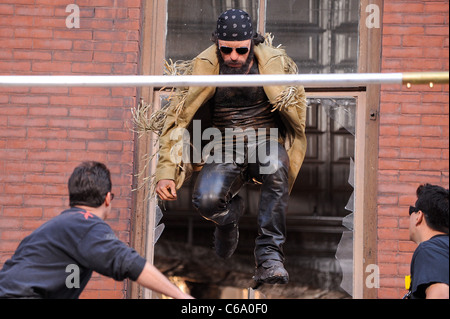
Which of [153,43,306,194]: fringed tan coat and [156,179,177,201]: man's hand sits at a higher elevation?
[153,43,306,194]: fringed tan coat

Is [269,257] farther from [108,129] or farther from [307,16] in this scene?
[307,16]

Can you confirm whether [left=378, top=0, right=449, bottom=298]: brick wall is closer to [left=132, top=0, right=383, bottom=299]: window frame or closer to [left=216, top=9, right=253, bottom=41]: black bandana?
[left=132, top=0, right=383, bottom=299]: window frame

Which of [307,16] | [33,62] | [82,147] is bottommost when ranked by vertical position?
[82,147]

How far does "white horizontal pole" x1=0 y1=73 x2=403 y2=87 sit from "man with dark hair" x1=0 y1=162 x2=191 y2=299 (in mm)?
542

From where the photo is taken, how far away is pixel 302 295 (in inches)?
394

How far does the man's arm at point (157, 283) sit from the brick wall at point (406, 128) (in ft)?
8.24

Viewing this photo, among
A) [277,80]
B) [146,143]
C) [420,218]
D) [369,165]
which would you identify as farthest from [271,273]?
[146,143]

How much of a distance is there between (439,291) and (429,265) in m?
0.16

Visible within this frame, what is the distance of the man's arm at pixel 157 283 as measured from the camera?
394 centimetres

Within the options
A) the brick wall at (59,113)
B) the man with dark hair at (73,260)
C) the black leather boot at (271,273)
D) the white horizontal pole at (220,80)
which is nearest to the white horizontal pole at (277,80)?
the white horizontal pole at (220,80)

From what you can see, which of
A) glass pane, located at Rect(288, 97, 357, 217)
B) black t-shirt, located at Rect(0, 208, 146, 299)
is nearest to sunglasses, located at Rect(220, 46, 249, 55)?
black t-shirt, located at Rect(0, 208, 146, 299)

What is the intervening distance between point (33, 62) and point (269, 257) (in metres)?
2.69

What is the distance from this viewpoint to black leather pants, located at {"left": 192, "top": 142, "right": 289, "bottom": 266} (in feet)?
16.5
